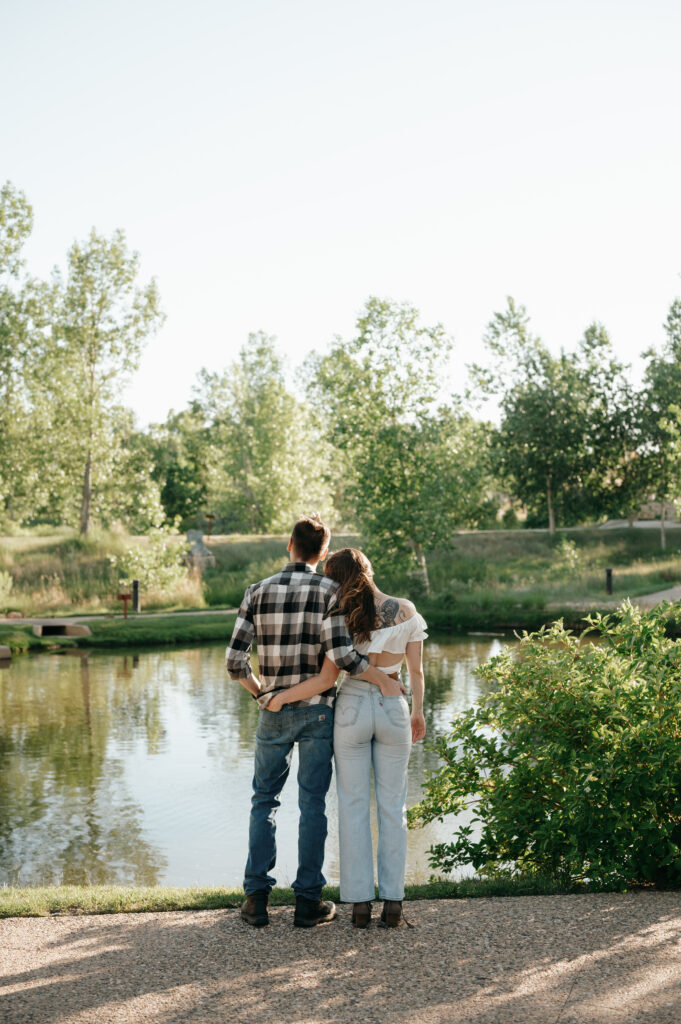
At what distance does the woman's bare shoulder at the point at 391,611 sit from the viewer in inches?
196

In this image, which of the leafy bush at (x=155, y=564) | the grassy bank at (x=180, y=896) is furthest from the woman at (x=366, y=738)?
the leafy bush at (x=155, y=564)

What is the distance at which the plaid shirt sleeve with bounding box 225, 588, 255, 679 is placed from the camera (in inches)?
198

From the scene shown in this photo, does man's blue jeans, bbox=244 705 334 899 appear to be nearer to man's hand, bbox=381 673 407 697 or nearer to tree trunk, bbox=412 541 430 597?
man's hand, bbox=381 673 407 697

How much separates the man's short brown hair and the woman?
0.14m

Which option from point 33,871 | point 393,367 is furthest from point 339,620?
point 393,367

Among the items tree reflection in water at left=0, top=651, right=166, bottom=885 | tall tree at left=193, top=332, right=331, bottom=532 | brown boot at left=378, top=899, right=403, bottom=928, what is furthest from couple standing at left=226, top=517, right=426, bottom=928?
tall tree at left=193, top=332, right=331, bottom=532

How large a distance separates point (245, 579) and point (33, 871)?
81.3ft

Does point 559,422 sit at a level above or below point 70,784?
above

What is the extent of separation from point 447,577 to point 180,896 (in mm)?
28809

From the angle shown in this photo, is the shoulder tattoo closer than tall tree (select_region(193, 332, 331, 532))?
Yes

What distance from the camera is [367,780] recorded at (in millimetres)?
4977

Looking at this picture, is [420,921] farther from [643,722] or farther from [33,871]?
[33,871]

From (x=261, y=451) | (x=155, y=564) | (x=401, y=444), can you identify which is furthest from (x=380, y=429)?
(x=261, y=451)

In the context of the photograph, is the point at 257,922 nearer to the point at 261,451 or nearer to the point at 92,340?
the point at 92,340
